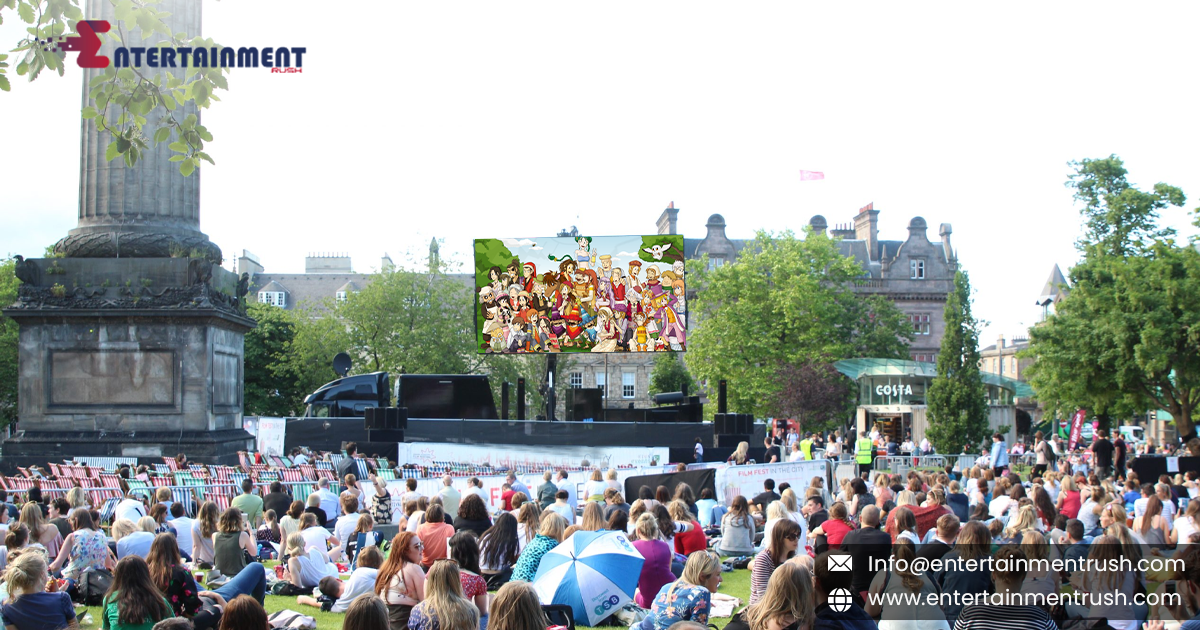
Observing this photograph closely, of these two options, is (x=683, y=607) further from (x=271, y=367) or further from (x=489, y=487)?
(x=271, y=367)

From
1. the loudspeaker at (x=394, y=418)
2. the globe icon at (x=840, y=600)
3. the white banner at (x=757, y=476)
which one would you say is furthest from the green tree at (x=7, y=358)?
the globe icon at (x=840, y=600)

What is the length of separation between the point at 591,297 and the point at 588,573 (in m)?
23.2

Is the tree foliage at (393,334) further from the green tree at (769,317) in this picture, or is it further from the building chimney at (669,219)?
the building chimney at (669,219)

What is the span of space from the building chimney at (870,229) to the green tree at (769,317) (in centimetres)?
1546

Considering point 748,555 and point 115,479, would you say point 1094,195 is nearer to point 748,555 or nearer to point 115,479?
point 748,555

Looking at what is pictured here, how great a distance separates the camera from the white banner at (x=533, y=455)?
24438 mm

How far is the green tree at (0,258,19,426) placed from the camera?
45.8m

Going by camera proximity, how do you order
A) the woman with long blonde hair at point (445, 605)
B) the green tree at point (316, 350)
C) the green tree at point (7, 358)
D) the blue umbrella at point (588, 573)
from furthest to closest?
the green tree at point (316, 350) → the green tree at point (7, 358) → the blue umbrella at point (588, 573) → the woman with long blonde hair at point (445, 605)

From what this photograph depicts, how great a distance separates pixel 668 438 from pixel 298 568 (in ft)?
59.0

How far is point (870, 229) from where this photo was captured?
238 ft

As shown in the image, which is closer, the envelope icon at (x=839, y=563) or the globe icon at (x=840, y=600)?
the globe icon at (x=840, y=600)

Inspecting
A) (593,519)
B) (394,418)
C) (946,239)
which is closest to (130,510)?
(593,519)

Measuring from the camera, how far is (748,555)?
1266 cm

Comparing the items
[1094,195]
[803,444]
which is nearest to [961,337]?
[1094,195]
